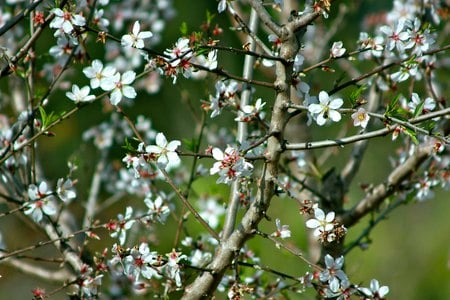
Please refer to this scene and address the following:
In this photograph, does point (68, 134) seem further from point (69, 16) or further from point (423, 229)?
point (69, 16)

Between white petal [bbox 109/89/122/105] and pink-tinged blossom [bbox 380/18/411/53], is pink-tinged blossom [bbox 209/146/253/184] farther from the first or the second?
pink-tinged blossom [bbox 380/18/411/53]

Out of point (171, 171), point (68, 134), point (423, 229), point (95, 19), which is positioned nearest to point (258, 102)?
point (95, 19)

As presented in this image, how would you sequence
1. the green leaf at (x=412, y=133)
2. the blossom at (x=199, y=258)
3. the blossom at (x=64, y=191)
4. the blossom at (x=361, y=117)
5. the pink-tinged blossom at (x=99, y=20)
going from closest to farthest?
the green leaf at (x=412, y=133)
the blossom at (x=361, y=117)
the blossom at (x=64, y=191)
the pink-tinged blossom at (x=99, y=20)
the blossom at (x=199, y=258)

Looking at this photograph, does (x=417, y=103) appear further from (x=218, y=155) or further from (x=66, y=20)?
(x=66, y=20)

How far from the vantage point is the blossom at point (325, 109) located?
2.08 meters

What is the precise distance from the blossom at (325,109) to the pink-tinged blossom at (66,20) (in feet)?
2.64

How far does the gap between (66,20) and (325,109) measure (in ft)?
2.97

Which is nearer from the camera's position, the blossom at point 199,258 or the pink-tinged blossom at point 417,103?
the pink-tinged blossom at point 417,103

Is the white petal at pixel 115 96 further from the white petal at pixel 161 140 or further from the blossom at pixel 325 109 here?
the blossom at pixel 325 109

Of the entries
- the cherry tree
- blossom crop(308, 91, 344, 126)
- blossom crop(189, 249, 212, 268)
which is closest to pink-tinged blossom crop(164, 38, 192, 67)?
the cherry tree

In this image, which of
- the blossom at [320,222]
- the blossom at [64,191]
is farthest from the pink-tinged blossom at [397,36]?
the blossom at [64,191]

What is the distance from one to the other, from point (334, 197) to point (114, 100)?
1.59 metres

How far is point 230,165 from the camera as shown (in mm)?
2049

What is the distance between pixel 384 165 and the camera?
9.25 metres
